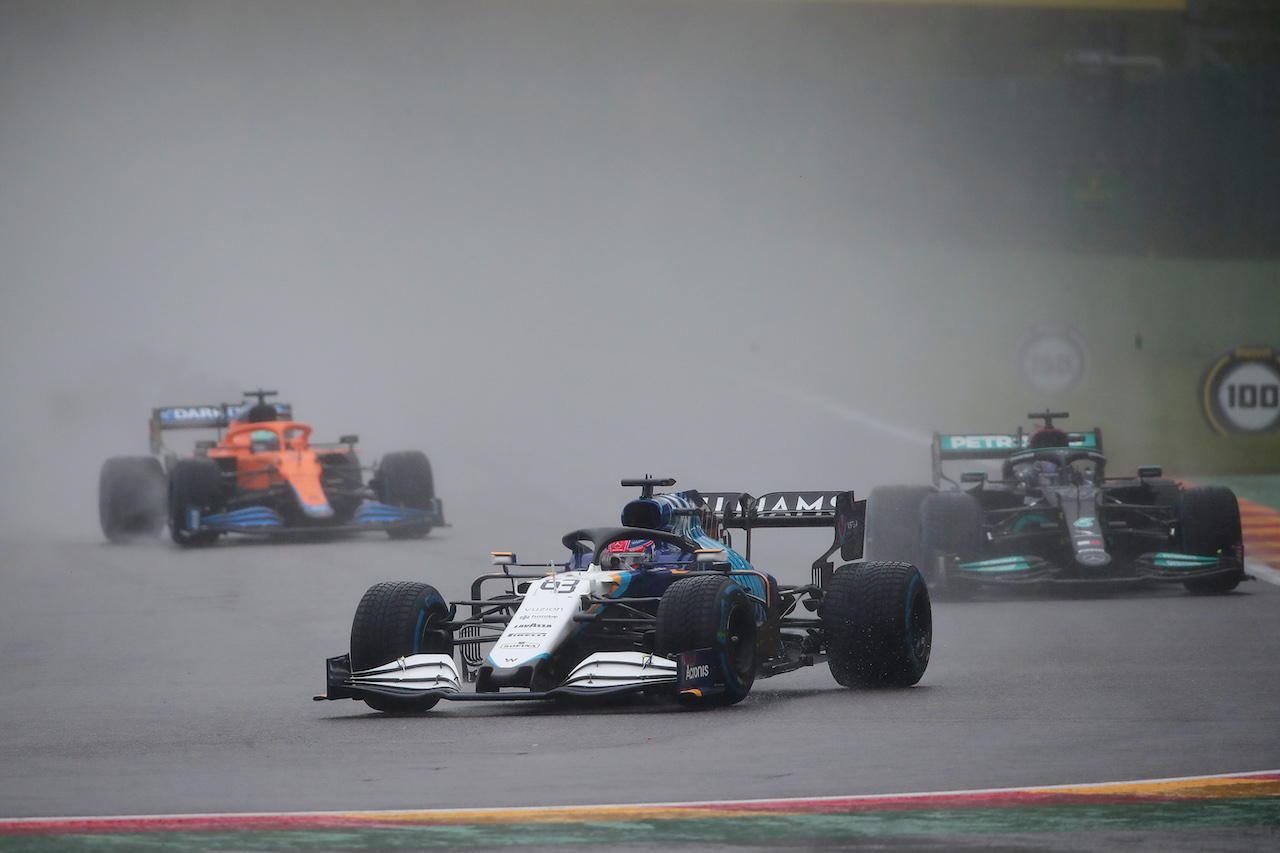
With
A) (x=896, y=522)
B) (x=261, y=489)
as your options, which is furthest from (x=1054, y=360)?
(x=896, y=522)

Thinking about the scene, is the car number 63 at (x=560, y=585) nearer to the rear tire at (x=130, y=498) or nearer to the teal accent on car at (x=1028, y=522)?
the teal accent on car at (x=1028, y=522)

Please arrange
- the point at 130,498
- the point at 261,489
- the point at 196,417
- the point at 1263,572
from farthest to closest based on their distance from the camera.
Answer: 1. the point at 196,417
2. the point at 130,498
3. the point at 261,489
4. the point at 1263,572

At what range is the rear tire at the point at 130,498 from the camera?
2494 centimetres

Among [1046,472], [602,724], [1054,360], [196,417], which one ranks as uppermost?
[1054,360]

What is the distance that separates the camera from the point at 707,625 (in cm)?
964

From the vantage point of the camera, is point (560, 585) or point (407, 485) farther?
point (407, 485)

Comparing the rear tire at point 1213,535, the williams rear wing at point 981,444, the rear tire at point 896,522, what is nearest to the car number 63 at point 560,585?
the rear tire at point 896,522

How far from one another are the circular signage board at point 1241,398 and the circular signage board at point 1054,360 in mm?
5371

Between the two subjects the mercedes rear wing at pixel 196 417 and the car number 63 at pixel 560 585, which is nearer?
the car number 63 at pixel 560 585

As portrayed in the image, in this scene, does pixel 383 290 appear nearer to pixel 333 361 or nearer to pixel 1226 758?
pixel 333 361

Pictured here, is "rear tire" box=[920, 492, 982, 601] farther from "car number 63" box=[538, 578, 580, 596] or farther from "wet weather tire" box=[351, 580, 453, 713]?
"wet weather tire" box=[351, 580, 453, 713]

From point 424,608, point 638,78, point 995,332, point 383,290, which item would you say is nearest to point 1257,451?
point 995,332

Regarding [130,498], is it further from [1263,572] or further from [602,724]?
[602,724]

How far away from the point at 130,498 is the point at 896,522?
1247 centimetres
